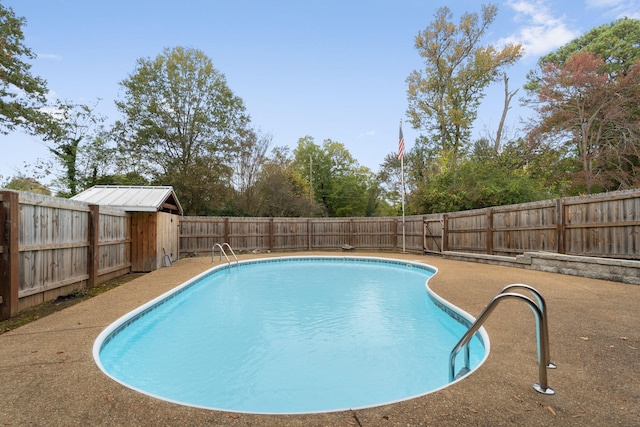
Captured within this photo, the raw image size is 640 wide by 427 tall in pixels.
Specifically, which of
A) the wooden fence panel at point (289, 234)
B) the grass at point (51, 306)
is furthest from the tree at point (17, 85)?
the grass at point (51, 306)

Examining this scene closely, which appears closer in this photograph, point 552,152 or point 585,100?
point 585,100

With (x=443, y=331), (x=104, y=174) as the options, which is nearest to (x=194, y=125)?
(x=104, y=174)

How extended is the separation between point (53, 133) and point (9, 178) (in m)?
3.58

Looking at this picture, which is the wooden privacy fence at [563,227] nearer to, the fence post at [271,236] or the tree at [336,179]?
the fence post at [271,236]

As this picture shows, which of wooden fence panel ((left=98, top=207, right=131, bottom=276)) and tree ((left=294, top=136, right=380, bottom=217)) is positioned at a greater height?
tree ((left=294, top=136, right=380, bottom=217))

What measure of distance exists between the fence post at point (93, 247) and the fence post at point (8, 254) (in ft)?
7.08

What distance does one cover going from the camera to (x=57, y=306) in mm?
4891

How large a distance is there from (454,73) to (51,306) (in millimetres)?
22305

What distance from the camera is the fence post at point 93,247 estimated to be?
249 inches

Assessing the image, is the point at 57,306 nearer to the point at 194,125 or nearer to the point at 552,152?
the point at 194,125

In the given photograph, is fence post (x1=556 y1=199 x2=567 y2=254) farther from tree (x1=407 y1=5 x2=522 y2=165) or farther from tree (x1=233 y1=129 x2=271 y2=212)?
tree (x1=233 y1=129 x2=271 y2=212)

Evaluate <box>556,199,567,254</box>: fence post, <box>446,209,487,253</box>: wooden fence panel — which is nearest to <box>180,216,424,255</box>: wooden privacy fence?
<box>446,209,487,253</box>: wooden fence panel

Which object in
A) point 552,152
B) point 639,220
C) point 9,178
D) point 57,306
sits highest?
point 552,152

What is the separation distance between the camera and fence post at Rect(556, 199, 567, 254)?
26.4 ft
